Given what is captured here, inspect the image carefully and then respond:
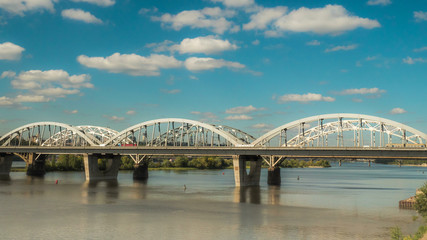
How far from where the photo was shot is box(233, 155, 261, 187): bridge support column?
8388cm

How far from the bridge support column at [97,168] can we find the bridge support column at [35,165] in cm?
2491

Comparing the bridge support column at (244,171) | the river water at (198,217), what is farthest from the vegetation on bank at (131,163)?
the river water at (198,217)

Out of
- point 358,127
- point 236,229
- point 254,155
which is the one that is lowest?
point 236,229

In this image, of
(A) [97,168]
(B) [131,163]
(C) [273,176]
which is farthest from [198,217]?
(B) [131,163]

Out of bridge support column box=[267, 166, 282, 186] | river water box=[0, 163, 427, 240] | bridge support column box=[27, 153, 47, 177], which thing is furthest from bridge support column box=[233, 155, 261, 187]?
bridge support column box=[27, 153, 47, 177]

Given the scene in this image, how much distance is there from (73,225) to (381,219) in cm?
2894

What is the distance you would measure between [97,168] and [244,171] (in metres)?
37.8

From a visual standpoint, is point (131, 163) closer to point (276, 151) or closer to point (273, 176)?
point (273, 176)

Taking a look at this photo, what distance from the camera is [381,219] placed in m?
43.0

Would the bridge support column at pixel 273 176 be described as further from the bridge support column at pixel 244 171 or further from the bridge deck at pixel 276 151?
the bridge deck at pixel 276 151

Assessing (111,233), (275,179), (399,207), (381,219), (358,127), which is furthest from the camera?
(275,179)

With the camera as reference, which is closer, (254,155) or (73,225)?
(73,225)

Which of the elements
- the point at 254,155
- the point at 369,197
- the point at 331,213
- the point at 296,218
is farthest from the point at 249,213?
the point at 254,155

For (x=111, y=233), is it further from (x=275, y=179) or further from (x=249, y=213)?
(x=275, y=179)
